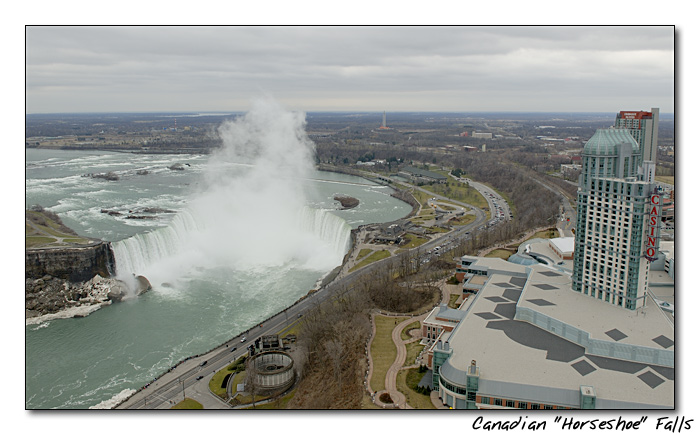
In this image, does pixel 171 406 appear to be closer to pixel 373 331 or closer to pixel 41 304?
pixel 373 331

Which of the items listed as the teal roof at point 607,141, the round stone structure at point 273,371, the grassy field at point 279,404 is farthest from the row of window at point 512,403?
the teal roof at point 607,141

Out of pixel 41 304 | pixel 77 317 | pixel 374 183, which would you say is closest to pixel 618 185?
pixel 77 317

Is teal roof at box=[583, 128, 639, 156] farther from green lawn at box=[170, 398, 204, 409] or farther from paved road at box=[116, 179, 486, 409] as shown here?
green lawn at box=[170, 398, 204, 409]

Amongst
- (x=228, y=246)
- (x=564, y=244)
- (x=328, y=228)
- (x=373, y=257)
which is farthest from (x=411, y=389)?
(x=328, y=228)

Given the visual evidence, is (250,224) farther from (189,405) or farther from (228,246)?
(189,405)

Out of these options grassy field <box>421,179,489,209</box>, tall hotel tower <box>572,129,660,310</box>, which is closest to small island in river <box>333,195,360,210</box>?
grassy field <box>421,179,489,209</box>

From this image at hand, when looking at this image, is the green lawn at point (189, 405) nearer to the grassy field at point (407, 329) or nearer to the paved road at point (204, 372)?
the paved road at point (204, 372)
